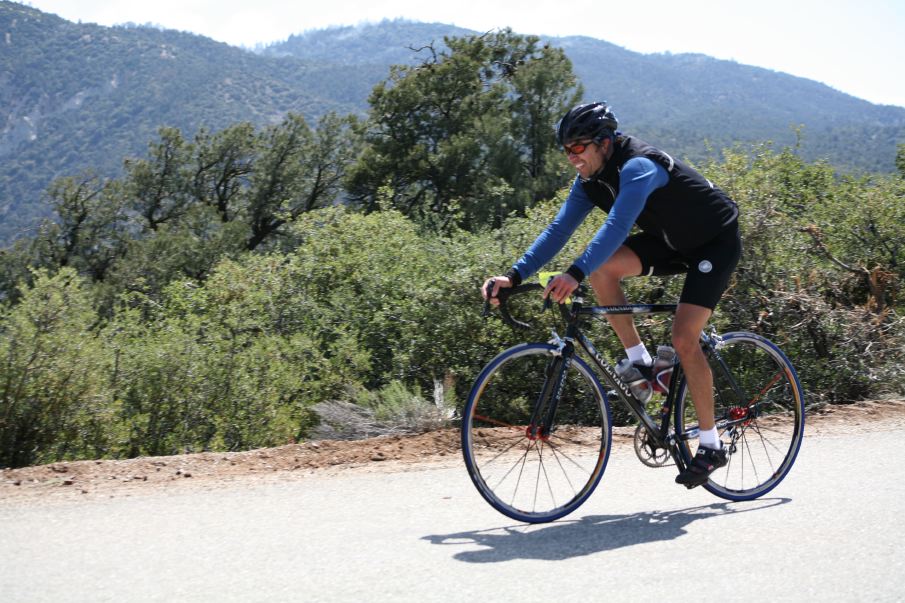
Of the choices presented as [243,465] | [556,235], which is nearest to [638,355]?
[556,235]

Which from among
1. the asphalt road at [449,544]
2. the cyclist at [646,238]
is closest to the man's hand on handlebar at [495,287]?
the cyclist at [646,238]

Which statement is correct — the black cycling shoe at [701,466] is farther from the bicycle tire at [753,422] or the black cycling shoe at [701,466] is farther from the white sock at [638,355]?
the white sock at [638,355]

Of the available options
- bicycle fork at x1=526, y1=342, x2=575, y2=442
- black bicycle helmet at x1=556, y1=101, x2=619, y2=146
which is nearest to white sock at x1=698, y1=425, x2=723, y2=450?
bicycle fork at x1=526, y1=342, x2=575, y2=442

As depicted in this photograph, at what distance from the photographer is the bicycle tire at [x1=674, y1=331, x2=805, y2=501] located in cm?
496

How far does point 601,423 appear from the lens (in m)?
4.78

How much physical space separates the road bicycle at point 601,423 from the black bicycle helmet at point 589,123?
0.79 metres

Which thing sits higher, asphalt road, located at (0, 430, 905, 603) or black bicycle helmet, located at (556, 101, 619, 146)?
black bicycle helmet, located at (556, 101, 619, 146)

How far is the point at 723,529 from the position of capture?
424 cm

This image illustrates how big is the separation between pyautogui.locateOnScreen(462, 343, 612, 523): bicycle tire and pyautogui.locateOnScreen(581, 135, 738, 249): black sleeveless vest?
85cm

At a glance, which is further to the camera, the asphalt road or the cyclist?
the cyclist

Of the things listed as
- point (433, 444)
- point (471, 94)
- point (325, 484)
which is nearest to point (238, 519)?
point (325, 484)

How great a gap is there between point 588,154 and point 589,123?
0.54 ft

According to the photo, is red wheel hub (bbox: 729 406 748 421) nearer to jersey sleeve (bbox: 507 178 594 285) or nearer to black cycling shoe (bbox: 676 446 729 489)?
black cycling shoe (bbox: 676 446 729 489)

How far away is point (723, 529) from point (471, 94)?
44985 mm
